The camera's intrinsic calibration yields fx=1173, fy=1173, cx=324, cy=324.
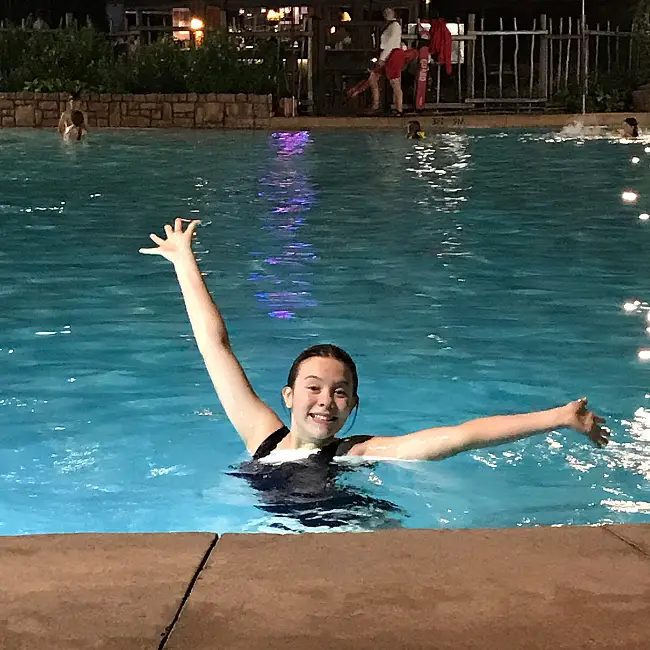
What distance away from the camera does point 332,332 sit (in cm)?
760

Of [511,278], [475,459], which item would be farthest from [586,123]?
[475,459]

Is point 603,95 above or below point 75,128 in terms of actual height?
above

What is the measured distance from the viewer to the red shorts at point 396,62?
2392 cm

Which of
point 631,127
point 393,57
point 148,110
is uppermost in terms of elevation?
point 393,57

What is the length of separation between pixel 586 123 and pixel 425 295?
15.0 metres

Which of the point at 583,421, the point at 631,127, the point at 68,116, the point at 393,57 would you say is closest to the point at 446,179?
the point at 631,127

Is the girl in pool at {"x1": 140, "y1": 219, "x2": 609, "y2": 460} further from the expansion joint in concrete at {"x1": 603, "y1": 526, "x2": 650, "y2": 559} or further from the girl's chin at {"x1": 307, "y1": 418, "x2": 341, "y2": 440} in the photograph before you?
the expansion joint in concrete at {"x1": 603, "y1": 526, "x2": 650, "y2": 559}

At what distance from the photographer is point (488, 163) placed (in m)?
16.7

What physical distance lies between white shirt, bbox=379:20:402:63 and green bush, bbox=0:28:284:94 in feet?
7.14

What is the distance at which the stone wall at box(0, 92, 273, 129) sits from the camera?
22766 millimetres

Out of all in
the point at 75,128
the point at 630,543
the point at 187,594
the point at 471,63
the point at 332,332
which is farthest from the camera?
the point at 471,63

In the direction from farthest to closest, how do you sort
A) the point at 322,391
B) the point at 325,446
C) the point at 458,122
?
the point at 458,122 < the point at 325,446 < the point at 322,391

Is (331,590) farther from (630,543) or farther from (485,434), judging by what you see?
(485,434)

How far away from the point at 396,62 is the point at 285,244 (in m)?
14.2
